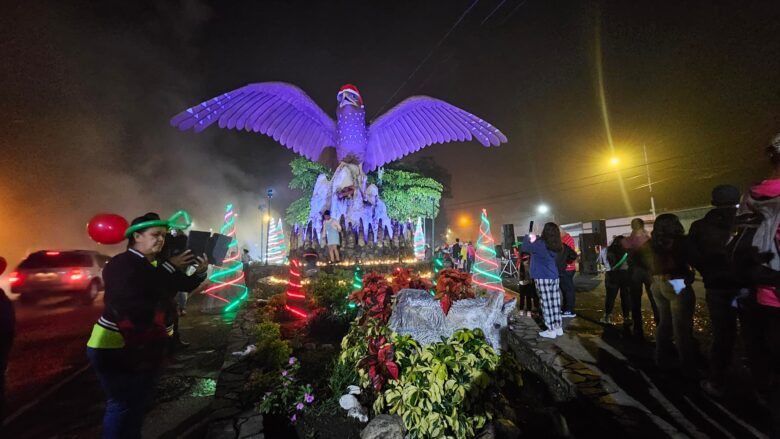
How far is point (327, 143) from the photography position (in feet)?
44.3

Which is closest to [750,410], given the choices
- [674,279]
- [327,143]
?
[674,279]

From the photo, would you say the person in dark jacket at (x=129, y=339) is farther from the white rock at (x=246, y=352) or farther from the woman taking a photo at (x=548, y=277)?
the woman taking a photo at (x=548, y=277)

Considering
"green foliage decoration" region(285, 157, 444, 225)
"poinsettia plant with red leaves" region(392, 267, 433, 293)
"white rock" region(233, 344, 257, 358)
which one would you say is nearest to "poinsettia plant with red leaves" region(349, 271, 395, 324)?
"poinsettia plant with red leaves" region(392, 267, 433, 293)

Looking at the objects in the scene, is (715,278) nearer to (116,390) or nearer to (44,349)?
(116,390)

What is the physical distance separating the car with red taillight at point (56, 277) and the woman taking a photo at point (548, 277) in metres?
12.5

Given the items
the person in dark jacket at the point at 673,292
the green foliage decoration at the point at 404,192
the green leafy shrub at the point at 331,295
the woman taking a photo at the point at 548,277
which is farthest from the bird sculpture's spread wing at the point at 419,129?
the green leafy shrub at the point at 331,295

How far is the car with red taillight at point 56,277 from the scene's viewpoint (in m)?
9.41

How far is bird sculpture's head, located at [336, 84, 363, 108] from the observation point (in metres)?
12.6

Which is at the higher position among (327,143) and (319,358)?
(327,143)

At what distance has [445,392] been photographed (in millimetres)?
2762

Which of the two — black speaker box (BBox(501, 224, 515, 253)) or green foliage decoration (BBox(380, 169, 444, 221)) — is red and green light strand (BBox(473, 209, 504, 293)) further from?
green foliage decoration (BBox(380, 169, 444, 221))

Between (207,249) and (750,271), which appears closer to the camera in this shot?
(750,271)

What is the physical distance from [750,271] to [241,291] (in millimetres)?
10565

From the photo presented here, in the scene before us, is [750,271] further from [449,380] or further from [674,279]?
[449,380]
